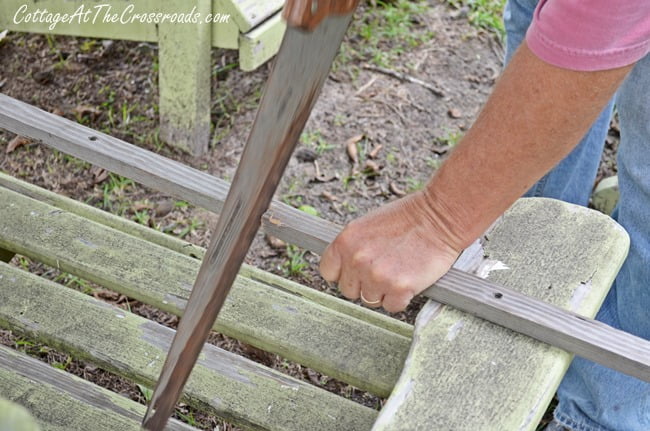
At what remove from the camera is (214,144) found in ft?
9.62

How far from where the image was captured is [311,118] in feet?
10.2

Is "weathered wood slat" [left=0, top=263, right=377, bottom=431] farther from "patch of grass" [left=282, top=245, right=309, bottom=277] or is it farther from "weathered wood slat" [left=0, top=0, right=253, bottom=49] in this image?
"weathered wood slat" [left=0, top=0, right=253, bottom=49]

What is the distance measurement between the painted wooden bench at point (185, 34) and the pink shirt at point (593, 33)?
142cm

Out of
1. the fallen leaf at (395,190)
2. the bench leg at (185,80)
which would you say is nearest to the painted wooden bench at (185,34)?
the bench leg at (185,80)

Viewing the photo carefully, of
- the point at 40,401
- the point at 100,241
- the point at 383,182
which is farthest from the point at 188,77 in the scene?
the point at 40,401

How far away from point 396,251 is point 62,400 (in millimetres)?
713

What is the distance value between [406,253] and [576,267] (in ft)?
1.12

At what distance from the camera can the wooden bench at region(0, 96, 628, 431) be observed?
4.24ft

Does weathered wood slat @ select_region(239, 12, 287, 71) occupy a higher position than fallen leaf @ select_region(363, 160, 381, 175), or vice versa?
weathered wood slat @ select_region(239, 12, 287, 71)

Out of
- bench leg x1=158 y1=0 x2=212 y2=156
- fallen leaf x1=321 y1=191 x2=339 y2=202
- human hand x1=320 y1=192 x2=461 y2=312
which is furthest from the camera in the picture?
fallen leaf x1=321 y1=191 x2=339 y2=202

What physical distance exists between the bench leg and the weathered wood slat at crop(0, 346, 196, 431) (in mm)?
1265

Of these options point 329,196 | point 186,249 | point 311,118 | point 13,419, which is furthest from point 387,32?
point 13,419

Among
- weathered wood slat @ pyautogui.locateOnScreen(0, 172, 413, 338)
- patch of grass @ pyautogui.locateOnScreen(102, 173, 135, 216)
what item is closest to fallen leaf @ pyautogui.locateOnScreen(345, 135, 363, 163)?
patch of grass @ pyautogui.locateOnScreen(102, 173, 135, 216)

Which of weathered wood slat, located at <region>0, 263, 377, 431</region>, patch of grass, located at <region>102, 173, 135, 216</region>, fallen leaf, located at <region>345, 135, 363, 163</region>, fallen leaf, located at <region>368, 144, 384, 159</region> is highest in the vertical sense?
weathered wood slat, located at <region>0, 263, 377, 431</region>
